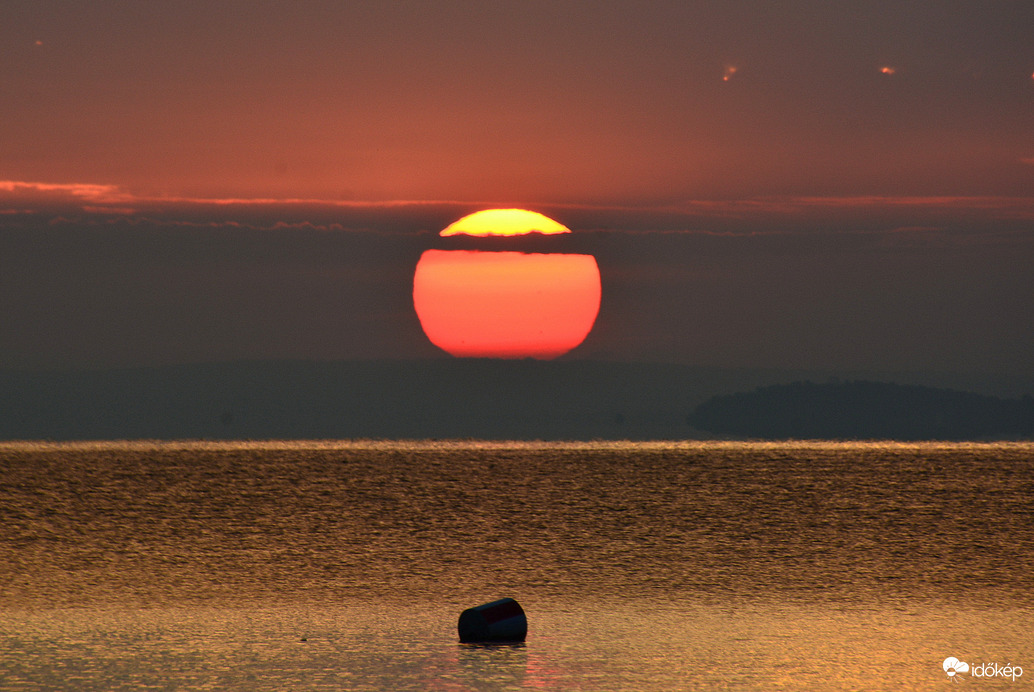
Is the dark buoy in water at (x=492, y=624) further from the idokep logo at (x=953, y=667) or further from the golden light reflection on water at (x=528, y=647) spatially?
the idokep logo at (x=953, y=667)

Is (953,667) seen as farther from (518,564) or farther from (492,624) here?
(518,564)

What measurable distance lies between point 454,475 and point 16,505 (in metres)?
3.96

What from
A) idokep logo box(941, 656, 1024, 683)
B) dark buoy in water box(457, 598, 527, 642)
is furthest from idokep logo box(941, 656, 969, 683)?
dark buoy in water box(457, 598, 527, 642)

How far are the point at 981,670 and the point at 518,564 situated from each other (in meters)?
3.67

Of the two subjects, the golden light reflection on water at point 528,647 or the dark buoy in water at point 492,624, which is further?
the dark buoy in water at point 492,624

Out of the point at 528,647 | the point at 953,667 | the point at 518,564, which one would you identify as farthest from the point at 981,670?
the point at 518,564

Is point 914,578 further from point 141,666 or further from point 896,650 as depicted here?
point 141,666

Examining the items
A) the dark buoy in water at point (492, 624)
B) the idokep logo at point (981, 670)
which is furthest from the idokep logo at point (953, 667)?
the dark buoy in water at point (492, 624)

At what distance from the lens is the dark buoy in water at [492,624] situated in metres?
6.15

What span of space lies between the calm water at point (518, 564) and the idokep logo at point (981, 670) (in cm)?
6

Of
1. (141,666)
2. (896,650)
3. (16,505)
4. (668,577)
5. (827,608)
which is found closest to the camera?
(141,666)

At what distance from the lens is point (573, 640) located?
618 centimetres

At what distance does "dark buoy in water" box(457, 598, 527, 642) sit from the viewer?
6148 millimetres

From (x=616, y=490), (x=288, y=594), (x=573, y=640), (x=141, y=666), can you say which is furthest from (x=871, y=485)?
(x=141, y=666)
